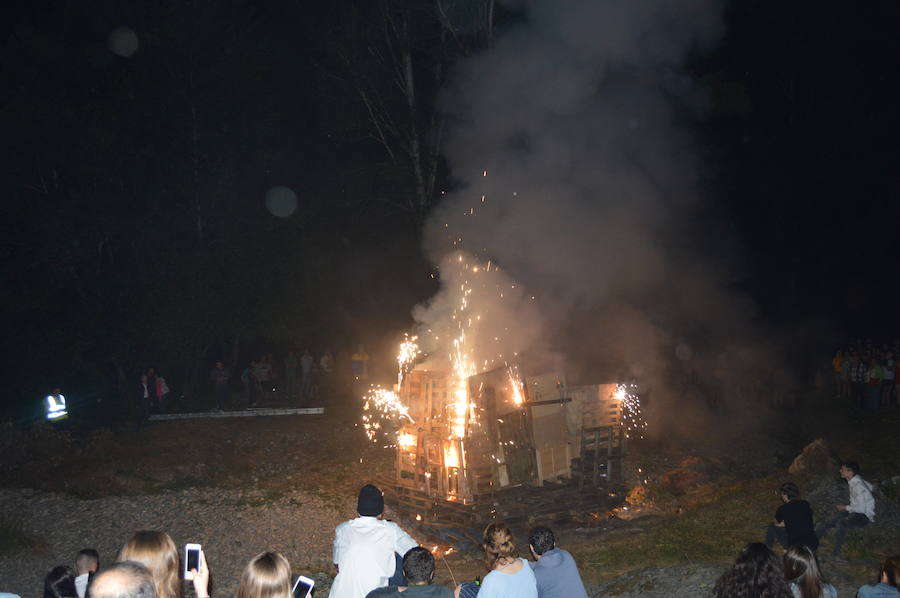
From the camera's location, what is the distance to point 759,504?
431 inches

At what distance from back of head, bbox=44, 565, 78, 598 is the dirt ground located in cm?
378

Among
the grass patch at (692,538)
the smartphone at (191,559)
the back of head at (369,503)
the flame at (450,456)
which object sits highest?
the flame at (450,456)

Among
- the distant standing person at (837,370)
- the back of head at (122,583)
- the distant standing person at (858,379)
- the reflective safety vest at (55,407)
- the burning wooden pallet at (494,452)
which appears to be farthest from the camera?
the distant standing person at (837,370)

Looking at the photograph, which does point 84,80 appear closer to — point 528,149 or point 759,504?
point 528,149

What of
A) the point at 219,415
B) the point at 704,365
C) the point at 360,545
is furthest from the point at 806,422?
the point at 360,545

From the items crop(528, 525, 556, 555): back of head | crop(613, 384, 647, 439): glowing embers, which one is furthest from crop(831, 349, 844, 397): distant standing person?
crop(528, 525, 556, 555): back of head

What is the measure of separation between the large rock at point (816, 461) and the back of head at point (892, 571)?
26.8ft

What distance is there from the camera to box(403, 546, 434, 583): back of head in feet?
13.6

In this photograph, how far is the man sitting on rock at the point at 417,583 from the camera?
3965 millimetres

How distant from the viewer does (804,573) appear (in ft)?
13.9

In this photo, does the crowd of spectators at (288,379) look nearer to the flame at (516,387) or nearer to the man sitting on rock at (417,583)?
the flame at (516,387)

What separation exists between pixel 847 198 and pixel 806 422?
42.8 feet

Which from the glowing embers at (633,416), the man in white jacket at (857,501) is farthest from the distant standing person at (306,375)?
the man in white jacket at (857,501)

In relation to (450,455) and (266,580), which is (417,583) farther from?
(450,455)
